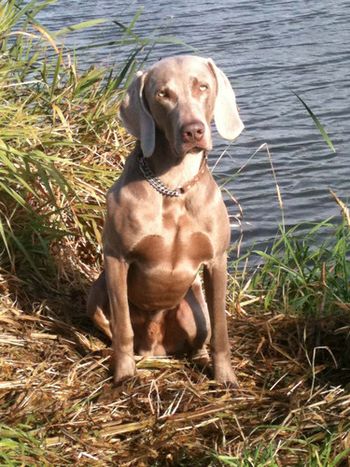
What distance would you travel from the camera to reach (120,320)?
12.6 feet

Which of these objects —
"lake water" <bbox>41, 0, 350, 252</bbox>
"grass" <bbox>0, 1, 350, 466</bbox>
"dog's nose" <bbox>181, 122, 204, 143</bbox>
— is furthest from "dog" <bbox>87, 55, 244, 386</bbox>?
"lake water" <bbox>41, 0, 350, 252</bbox>

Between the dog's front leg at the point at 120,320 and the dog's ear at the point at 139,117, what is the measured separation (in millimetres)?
464

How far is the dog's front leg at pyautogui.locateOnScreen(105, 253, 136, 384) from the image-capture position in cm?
380

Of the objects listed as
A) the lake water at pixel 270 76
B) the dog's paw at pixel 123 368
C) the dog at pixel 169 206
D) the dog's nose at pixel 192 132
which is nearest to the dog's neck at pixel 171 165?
the dog at pixel 169 206

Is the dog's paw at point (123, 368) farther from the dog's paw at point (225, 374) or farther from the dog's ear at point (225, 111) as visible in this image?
the dog's ear at point (225, 111)

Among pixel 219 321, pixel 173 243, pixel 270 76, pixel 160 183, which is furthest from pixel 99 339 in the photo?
pixel 270 76

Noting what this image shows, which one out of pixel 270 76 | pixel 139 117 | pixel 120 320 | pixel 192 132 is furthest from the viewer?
pixel 270 76

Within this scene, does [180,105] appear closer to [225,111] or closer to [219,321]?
[225,111]

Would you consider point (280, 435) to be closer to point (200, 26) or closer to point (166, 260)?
point (166, 260)

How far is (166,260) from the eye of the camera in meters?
3.79

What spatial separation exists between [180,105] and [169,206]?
1.30ft

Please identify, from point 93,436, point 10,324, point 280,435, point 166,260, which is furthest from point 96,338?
point 280,435

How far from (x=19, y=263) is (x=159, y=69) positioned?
136 centimetres

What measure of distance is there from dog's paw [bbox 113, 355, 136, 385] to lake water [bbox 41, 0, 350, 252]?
194 centimetres
